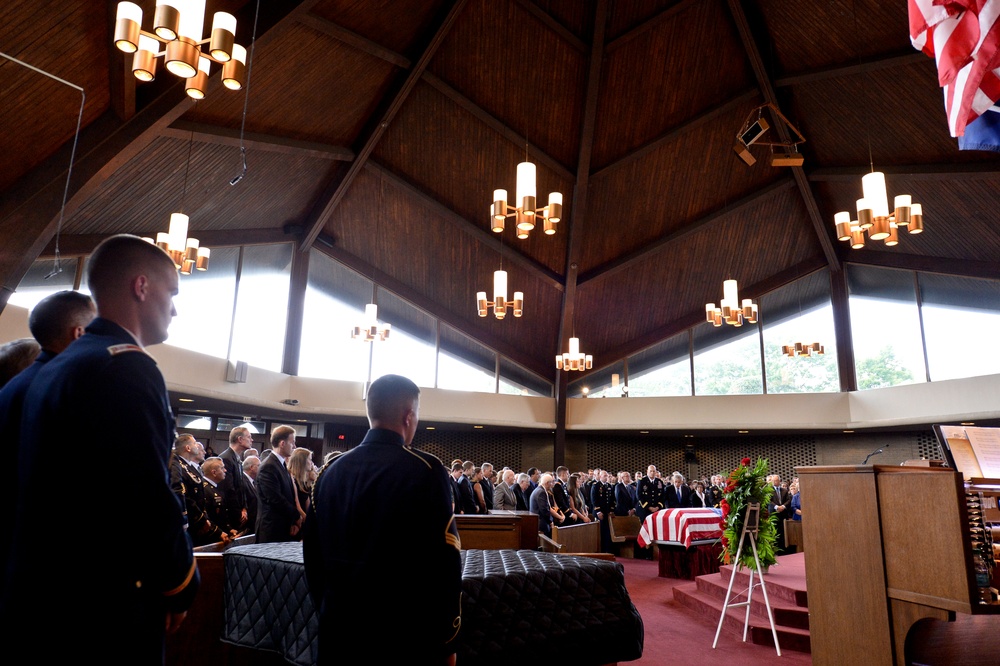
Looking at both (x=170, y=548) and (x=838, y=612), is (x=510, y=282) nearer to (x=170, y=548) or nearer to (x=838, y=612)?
(x=838, y=612)

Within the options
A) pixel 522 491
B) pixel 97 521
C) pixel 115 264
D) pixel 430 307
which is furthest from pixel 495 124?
pixel 97 521

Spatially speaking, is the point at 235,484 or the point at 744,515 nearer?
the point at 744,515

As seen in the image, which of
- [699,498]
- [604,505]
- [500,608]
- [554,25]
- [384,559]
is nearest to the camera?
[384,559]

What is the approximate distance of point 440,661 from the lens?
5.76ft

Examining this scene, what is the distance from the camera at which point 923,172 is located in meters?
9.56

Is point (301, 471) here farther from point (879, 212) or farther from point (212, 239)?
point (212, 239)

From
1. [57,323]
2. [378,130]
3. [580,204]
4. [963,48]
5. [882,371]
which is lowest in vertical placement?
[57,323]

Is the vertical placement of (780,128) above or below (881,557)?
above

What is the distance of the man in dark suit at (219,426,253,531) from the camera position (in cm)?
561

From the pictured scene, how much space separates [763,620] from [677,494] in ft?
21.4

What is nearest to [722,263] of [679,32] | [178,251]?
[679,32]

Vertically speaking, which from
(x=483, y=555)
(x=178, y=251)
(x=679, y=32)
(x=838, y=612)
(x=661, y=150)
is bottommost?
(x=838, y=612)

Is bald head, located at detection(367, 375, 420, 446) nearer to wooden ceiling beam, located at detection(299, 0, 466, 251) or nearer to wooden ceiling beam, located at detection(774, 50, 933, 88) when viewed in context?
wooden ceiling beam, located at detection(299, 0, 466, 251)

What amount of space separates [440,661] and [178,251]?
5.89 metres
